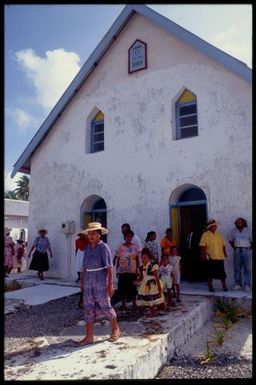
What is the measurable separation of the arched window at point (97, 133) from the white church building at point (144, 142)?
36mm

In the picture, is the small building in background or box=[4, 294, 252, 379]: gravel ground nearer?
box=[4, 294, 252, 379]: gravel ground

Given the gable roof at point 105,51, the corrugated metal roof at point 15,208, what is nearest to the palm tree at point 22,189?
the corrugated metal roof at point 15,208

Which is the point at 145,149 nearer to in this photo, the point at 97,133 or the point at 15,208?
the point at 97,133

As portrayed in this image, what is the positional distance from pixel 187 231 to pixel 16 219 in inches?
825

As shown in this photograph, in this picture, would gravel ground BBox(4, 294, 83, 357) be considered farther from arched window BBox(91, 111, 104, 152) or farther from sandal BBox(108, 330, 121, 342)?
arched window BBox(91, 111, 104, 152)

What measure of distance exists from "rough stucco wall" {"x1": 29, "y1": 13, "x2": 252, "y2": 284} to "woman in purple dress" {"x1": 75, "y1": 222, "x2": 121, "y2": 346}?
14.7ft

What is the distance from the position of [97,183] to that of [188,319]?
5994 mm

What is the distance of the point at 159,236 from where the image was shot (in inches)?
381

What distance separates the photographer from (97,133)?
1179 centimetres

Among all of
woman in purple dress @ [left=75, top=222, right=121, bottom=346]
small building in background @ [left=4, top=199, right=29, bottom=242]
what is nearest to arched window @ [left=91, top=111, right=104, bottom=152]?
woman in purple dress @ [left=75, top=222, right=121, bottom=346]

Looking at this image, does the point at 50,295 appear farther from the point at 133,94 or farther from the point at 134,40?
the point at 134,40

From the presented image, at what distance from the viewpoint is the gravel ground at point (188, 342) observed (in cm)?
496

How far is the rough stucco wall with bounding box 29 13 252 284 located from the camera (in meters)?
8.83

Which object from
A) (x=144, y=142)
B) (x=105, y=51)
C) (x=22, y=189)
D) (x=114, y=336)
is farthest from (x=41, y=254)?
(x=22, y=189)
